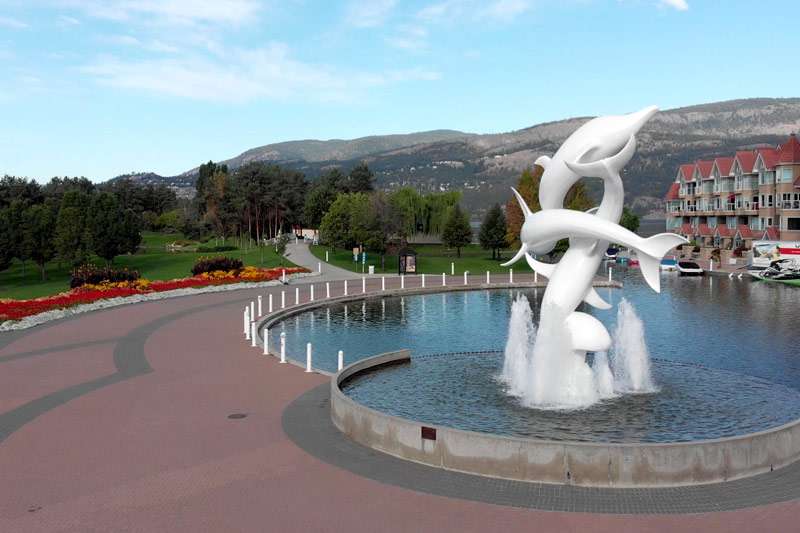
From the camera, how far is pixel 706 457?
45.3 ft

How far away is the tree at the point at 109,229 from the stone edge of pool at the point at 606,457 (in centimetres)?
7191

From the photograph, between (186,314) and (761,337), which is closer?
(761,337)

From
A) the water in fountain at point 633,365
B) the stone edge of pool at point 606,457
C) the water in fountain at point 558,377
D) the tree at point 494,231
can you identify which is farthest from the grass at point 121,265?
the stone edge of pool at point 606,457

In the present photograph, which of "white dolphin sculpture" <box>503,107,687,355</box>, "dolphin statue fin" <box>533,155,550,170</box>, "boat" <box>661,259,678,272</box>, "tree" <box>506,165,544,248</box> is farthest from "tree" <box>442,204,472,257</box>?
"white dolphin sculpture" <box>503,107,687,355</box>

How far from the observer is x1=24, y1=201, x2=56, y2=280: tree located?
75.8m

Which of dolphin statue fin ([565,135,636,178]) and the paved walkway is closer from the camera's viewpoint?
dolphin statue fin ([565,135,636,178])

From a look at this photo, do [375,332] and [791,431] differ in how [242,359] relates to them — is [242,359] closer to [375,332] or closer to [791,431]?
[375,332]

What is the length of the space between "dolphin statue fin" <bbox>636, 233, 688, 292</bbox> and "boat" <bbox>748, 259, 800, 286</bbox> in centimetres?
4209

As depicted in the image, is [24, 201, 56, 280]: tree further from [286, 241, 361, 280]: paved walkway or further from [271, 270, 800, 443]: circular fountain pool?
[271, 270, 800, 443]: circular fountain pool

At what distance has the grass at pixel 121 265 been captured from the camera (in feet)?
220

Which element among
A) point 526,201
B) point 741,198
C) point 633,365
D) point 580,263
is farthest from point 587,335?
point 741,198

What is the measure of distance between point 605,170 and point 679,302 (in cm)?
2695

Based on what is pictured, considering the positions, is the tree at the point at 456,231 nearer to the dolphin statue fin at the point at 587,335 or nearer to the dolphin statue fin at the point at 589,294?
the dolphin statue fin at the point at 589,294

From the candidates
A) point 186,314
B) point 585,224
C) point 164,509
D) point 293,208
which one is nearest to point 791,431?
point 585,224
